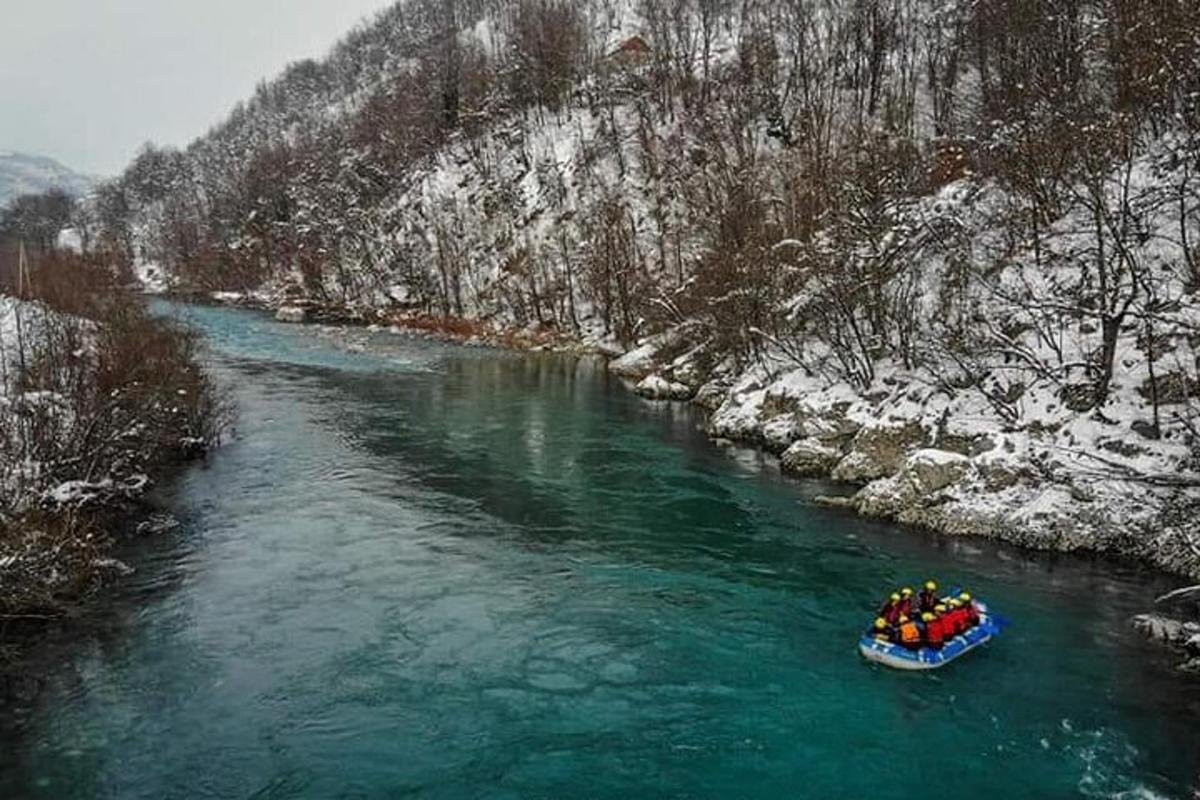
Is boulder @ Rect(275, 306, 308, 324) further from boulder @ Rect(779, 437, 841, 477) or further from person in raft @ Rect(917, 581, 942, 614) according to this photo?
person in raft @ Rect(917, 581, 942, 614)

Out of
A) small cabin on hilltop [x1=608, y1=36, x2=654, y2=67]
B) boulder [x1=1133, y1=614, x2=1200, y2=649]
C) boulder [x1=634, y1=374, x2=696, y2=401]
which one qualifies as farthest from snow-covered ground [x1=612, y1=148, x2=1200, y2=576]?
small cabin on hilltop [x1=608, y1=36, x2=654, y2=67]

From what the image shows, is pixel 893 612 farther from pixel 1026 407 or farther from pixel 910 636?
pixel 1026 407

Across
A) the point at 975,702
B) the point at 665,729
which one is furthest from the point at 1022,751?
the point at 665,729

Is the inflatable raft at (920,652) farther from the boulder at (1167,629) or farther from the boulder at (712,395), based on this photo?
the boulder at (712,395)

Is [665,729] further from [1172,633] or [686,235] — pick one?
[686,235]

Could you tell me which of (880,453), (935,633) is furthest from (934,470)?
(935,633)
